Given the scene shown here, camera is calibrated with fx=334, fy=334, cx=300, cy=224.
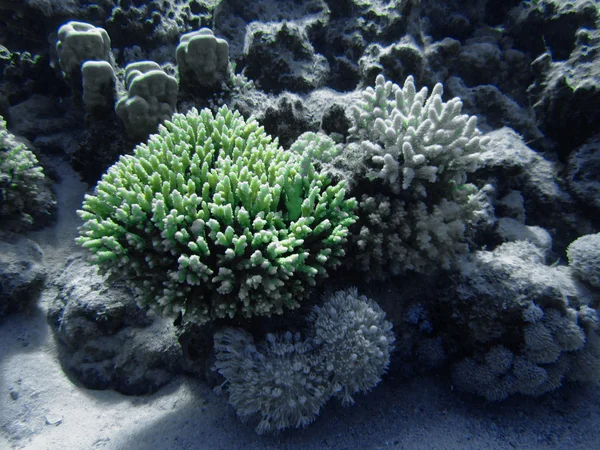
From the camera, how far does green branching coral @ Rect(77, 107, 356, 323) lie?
264cm

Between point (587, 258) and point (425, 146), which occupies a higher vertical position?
point (425, 146)

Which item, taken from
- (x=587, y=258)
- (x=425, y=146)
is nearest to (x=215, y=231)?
(x=425, y=146)

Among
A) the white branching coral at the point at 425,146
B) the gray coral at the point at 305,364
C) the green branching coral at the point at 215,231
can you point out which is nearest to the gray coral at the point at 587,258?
the white branching coral at the point at 425,146

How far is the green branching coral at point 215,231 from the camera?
2.64 metres

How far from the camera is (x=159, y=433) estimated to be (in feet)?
9.67

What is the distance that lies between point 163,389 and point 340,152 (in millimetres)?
3024

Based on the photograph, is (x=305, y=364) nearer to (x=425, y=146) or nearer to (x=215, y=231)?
(x=215, y=231)

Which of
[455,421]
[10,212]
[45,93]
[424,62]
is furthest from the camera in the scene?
[45,93]

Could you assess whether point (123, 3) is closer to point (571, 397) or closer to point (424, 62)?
point (424, 62)

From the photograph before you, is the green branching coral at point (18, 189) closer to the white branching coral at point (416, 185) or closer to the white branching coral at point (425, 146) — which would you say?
the white branching coral at point (416, 185)

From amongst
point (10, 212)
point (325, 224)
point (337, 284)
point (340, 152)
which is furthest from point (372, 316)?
point (10, 212)

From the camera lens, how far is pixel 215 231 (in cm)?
269

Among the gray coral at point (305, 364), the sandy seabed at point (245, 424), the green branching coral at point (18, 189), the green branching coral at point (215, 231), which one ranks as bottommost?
the sandy seabed at point (245, 424)

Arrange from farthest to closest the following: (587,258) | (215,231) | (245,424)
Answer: (587,258) < (245,424) < (215,231)
